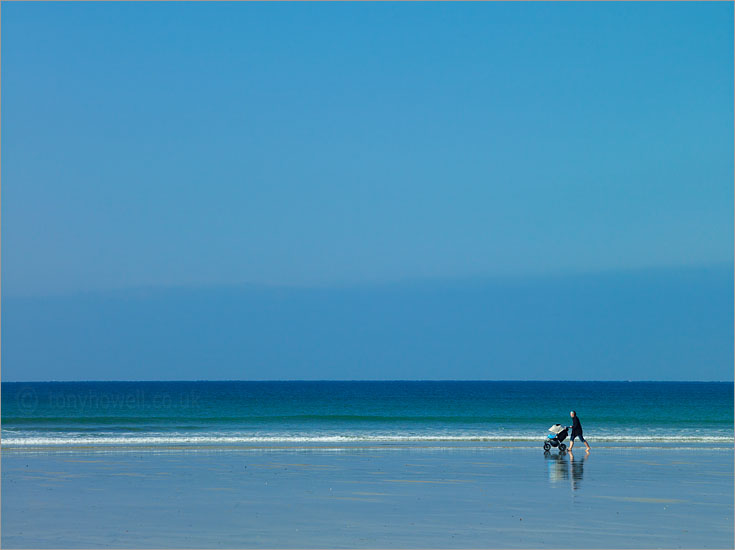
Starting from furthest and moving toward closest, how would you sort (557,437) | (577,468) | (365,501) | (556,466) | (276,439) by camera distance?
1. (276,439)
2. (557,437)
3. (556,466)
4. (577,468)
5. (365,501)

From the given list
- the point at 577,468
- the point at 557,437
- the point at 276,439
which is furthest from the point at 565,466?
the point at 276,439

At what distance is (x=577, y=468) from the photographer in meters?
27.2

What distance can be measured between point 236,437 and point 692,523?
27345 mm

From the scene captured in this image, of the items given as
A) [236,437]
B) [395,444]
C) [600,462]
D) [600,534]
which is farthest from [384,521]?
[236,437]

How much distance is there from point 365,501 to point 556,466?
981cm

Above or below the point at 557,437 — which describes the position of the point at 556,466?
below

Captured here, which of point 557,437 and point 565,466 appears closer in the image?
point 565,466

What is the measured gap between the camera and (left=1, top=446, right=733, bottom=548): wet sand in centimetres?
1560

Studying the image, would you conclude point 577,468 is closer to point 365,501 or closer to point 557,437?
point 557,437

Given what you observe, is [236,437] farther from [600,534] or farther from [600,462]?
[600,534]

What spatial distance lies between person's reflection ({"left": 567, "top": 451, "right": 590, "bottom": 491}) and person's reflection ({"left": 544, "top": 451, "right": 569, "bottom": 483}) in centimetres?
21

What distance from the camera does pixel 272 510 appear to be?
1867 centimetres

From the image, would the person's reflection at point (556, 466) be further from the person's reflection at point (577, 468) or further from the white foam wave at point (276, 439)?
the white foam wave at point (276, 439)

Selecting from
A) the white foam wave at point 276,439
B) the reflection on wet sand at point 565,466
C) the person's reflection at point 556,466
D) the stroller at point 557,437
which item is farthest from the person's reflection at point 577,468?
the white foam wave at point 276,439
